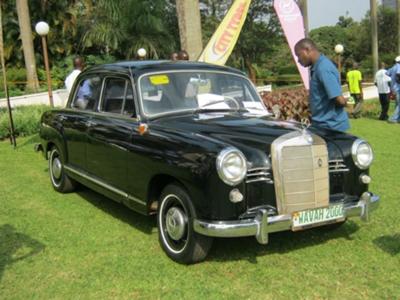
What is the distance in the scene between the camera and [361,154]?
15.7ft

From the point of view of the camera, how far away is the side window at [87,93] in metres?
6.23

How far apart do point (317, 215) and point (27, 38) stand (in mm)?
18859

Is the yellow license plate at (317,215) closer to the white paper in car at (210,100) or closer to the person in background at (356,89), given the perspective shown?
the white paper in car at (210,100)

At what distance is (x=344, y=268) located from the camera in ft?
14.7

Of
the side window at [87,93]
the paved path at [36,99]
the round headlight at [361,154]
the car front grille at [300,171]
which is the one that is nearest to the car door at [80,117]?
the side window at [87,93]

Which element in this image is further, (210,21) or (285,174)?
(210,21)

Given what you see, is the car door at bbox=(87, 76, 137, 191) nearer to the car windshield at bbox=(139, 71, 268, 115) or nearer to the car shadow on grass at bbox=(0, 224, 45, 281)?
the car windshield at bbox=(139, 71, 268, 115)

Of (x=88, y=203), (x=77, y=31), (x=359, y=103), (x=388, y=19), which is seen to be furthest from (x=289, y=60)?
(x=88, y=203)

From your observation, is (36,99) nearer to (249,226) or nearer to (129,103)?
(129,103)

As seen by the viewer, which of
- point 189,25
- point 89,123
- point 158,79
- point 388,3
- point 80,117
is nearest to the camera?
point 158,79

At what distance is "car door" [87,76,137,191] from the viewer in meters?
5.28

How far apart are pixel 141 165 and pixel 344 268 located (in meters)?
2.05

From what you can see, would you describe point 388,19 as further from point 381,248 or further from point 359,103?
point 381,248

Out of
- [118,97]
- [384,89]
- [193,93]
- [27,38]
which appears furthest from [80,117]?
[27,38]
